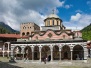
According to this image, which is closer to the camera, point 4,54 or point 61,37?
point 61,37

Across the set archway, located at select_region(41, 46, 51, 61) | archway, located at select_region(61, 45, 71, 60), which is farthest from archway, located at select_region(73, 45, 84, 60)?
archway, located at select_region(41, 46, 51, 61)

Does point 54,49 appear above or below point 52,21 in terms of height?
below

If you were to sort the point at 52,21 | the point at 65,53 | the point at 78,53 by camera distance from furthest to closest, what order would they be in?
the point at 52,21 → the point at 78,53 → the point at 65,53

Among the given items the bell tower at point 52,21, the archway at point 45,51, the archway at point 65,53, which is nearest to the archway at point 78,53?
the archway at point 65,53

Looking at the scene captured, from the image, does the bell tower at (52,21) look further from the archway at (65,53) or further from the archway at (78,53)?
the archway at (78,53)

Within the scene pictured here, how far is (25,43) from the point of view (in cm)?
4834

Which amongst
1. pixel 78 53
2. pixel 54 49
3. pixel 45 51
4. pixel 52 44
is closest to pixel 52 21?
pixel 54 49

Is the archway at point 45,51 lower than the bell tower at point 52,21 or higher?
lower

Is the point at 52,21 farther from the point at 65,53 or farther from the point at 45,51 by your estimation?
the point at 65,53

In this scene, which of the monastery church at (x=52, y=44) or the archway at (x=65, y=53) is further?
the archway at (x=65, y=53)

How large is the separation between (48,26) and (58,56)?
8635mm

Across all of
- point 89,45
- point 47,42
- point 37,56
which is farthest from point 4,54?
point 89,45

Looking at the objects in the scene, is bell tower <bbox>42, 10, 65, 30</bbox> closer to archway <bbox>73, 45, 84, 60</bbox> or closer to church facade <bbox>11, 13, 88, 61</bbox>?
church facade <bbox>11, 13, 88, 61</bbox>

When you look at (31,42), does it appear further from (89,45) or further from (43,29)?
(89,45)
